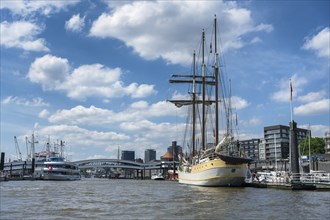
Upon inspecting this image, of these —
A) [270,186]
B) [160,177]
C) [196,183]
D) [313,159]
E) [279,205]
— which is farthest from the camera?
[160,177]

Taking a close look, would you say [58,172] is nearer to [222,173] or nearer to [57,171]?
[57,171]

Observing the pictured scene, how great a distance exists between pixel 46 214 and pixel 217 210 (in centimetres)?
1348

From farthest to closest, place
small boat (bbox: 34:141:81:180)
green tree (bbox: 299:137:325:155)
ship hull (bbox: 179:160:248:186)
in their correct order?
green tree (bbox: 299:137:325:155) < small boat (bbox: 34:141:81:180) < ship hull (bbox: 179:160:248:186)

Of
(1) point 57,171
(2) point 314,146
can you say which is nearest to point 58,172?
(1) point 57,171

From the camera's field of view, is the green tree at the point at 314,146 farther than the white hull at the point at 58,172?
Yes

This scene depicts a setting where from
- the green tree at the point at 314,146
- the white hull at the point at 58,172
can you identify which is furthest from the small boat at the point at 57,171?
the green tree at the point at 314,146

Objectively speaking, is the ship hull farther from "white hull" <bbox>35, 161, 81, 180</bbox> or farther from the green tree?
Result: the green tree

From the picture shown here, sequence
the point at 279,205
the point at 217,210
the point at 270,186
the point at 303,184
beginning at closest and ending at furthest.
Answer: the point at 217,210 → the point at 279,205 → the point at 303,184 → the point at 270,186

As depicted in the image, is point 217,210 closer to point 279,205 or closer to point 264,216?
point 264,216

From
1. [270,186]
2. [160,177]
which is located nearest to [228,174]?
[270,186]

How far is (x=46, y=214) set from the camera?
30.5 meters

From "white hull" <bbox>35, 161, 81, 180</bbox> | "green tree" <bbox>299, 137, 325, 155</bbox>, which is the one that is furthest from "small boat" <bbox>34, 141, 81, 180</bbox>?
"green tree" <bbox>299, 137, 325, 155</bbox>

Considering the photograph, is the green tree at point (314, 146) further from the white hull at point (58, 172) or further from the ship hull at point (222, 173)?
the ship hull at point (222, 173)

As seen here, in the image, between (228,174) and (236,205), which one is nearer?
(236,205)
